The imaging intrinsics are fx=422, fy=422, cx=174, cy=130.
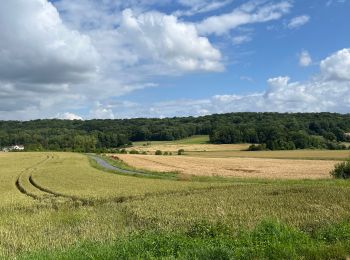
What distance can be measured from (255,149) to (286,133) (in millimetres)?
14059

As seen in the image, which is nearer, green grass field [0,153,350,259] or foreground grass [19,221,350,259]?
foreground grass [19,221,350,259]

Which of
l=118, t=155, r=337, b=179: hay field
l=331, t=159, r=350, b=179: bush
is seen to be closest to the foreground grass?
l=331, t=159, r=350, b=179: bush

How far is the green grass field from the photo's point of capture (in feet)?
36.0

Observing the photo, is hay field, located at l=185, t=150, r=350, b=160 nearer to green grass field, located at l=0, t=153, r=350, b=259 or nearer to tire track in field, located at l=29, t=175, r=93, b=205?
tire track in field, located at l=29, t=175, r=93, b=205

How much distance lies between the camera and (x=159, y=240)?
12.0 meters

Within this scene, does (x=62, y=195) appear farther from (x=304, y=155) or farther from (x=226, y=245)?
(x=304, y=155)

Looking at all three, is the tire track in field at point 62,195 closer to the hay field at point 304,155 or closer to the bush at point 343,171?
the bush at point 343,171

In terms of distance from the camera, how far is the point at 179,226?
15.8 metres

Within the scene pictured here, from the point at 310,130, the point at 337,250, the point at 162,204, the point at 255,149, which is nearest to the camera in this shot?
the point at 337,250

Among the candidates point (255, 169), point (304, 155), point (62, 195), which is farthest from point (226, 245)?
point (304, 155)

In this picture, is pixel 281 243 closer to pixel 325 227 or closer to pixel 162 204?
pixel 325 227

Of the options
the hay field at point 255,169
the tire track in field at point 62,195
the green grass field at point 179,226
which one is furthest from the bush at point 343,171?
the tire track in field at point 62,195

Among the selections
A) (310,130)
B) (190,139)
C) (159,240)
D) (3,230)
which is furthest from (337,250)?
(190,139)

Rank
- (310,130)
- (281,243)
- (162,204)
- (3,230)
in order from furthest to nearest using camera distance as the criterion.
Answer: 1. (310,130)
2. (162,204)
3. (3,230)
4. (281,243)
